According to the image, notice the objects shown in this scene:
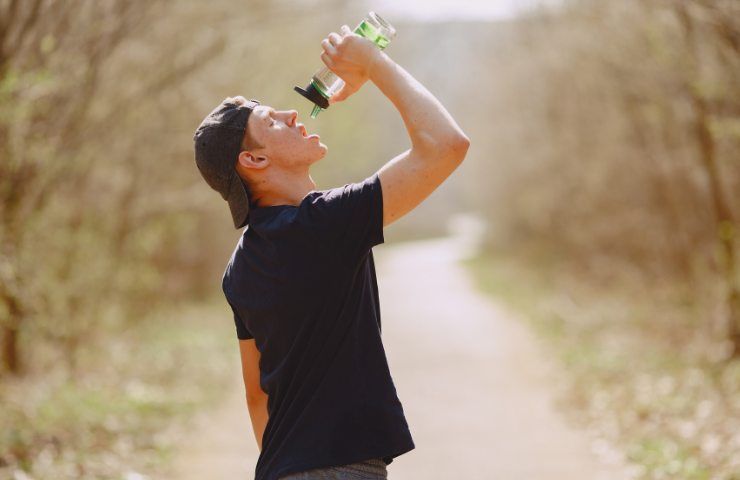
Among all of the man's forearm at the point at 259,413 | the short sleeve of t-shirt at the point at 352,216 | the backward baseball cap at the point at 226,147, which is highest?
the backward baseball cap at the point at 226,147

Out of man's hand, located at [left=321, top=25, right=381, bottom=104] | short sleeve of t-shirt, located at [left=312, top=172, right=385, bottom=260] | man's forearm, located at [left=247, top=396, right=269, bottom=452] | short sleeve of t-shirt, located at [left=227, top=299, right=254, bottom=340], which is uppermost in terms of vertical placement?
man's hand, located at [left=321, top=25, right=381, bottom=104]

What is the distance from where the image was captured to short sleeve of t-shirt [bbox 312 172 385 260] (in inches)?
87.2

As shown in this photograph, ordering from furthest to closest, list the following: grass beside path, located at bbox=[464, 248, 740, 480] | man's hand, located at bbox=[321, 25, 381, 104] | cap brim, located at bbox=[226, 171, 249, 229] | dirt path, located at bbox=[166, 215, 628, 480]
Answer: dirt path, located at bbox=[166, 215, 628, 480], grass beside path, located at bbox=[464, 248, 740, 480], cap brim, located at bbox=[226, 171, 249, 229], man's hand, located at bbox=[321, 25, 381, 104]

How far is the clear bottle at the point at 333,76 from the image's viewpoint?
2615 mm

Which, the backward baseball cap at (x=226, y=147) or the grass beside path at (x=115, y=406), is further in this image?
the grass beside path at (x=115, y=406)

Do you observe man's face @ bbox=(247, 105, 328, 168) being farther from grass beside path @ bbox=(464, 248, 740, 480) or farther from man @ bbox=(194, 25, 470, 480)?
grass beside path @ bbox=(464, 248, 740, 480)

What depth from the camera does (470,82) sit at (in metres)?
30.3

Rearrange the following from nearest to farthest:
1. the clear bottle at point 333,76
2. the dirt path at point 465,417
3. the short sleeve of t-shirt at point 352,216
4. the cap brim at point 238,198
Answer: the short sleeve of t-shirt at point 352,216 → the cap brim at point 238,198 → the clear bottle at point 333,76 → the dirt path at point 465,417

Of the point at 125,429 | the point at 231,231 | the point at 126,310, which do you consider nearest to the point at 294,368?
the point at 125,429

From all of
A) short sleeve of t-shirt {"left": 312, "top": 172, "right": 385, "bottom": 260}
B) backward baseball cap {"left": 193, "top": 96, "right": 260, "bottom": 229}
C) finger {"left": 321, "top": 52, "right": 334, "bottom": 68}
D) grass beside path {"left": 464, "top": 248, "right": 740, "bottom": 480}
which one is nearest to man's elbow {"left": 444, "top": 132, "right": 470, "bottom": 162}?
short sleeve of t-shirt {"left": 312, "top": 172, "right": 385, "bottom": 260}

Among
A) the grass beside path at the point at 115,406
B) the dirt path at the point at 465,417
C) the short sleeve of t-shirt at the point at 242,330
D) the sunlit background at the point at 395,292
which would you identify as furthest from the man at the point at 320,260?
the grass beside path at the point at 115,406

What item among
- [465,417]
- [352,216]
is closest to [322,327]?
[352,216]

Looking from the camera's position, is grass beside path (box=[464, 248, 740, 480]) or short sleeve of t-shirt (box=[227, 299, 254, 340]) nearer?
short sleeve of t-shirt (box=[227, 299, 254, 340])

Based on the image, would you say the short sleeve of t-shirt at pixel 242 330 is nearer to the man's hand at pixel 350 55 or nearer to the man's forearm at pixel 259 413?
the man's forearm at pixel 259 413
